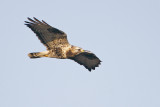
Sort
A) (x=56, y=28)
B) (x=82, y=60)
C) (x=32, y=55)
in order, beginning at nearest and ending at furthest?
(x=56, y=28)
(x=32, y=55)
(x=82, y=60)

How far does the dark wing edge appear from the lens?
1520cm

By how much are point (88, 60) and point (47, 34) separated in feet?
9.29

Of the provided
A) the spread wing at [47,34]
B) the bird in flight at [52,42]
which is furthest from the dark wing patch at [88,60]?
the spread wing at [47,34]

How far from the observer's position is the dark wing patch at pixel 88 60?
15.2 meters

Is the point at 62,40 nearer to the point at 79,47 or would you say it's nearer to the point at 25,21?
the point at 79,47

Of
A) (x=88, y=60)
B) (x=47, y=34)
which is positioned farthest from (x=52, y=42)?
(x=88, y=60)

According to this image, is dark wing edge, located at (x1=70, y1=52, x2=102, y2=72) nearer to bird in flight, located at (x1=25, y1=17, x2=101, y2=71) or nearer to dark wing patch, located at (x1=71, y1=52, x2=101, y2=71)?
dark wing patch, located at (x1=71, y1=52, x2=101, y2=71)

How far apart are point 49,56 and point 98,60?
272cm

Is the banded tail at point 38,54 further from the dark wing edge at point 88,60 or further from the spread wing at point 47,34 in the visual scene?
the dark wing edge at point 88,60

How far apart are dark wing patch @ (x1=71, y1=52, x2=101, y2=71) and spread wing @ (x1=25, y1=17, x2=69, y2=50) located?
155 centimetres

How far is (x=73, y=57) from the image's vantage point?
14625 mm

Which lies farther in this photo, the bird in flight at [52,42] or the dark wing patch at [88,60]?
the dark wing patch at [88,60]

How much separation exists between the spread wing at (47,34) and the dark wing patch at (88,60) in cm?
155

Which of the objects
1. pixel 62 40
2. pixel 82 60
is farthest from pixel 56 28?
pixel 82 60
